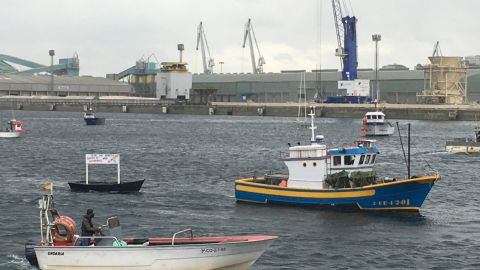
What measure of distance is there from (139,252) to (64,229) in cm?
424

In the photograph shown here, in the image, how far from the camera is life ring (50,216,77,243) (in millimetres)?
34781

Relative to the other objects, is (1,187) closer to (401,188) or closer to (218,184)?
(218,184)

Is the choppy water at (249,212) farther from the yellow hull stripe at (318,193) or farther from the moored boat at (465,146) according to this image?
the moored boat at (465,146)

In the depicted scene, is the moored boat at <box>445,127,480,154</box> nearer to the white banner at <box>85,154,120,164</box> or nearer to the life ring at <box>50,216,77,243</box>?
the white banner at <box>85,154,120,164</box>

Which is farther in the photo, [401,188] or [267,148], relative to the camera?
[267,148]

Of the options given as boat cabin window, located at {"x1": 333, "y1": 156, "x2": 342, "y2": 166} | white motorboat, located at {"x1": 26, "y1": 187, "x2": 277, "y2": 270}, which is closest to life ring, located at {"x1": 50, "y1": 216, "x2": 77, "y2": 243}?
white motorboat, located at {"x1": 26, "y1": 187, "x2": 277, "y2": 270}

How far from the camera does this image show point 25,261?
1524 inches

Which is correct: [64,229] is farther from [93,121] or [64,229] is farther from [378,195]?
[93,121]

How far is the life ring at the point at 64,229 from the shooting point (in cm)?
3478

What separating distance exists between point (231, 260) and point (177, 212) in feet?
69.0

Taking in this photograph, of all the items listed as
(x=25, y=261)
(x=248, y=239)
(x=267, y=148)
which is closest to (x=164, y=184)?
(x=25, y=261)

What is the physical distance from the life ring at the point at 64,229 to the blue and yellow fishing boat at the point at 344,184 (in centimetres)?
2122

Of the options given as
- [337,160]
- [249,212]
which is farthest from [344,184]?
[249,212]

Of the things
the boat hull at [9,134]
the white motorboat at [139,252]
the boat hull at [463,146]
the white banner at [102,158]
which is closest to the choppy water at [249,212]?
the boat hull at [463,146]
